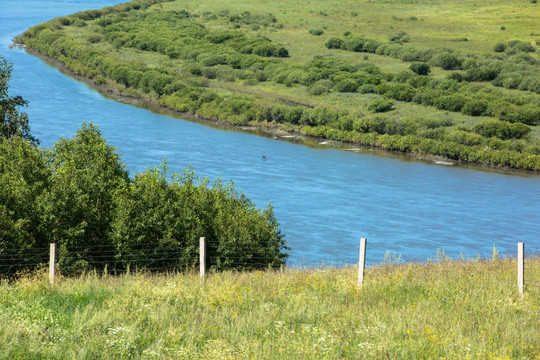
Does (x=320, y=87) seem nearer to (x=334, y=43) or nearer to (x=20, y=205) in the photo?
(x=334, y=43)

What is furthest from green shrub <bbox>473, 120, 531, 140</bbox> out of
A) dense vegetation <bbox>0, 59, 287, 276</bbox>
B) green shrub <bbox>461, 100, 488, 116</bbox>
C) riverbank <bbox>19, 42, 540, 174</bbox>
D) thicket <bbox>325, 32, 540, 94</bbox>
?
dense vegetation <bbox>0, 59, 287, 276</bbox>

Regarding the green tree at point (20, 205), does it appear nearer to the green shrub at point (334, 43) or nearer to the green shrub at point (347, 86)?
the green shrub at point (347, 86)

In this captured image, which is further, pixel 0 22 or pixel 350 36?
pixel 0 22

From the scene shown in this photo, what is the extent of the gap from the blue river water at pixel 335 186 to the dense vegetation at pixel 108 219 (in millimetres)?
8993

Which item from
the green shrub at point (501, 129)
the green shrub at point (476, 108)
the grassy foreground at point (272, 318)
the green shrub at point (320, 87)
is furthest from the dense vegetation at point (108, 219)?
the green shrub at point (320, 87)

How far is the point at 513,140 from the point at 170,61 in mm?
57861

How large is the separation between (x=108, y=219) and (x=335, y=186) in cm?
3151

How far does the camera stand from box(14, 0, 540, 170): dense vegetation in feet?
247

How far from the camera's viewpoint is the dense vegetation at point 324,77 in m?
75.3

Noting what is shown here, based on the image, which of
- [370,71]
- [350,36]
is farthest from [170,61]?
[350,36]

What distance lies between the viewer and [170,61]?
113562 millimetres

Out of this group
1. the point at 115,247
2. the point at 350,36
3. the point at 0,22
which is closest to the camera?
the point at 115,247

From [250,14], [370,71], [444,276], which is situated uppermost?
[250,14]

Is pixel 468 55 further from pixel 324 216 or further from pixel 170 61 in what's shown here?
pixel 324 216
